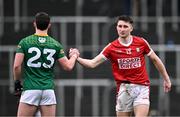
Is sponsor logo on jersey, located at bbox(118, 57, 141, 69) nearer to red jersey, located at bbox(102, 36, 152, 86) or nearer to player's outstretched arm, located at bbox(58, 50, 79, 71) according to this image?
red jersey, located at bbox(102, 36, 152, 86)

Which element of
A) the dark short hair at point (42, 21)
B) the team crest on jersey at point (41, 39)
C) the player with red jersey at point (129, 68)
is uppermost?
the dark short hair at point (42, 21)

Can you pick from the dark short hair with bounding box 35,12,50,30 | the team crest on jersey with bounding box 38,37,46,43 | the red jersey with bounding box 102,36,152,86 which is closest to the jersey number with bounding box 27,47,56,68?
the team crest on jersey with bounding box 38,37,46,43

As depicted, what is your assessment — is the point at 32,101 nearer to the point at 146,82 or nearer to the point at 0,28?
the point at 146,82

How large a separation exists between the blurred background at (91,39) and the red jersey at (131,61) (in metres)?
7.70

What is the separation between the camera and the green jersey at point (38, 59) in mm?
12938

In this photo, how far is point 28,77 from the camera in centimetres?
1304

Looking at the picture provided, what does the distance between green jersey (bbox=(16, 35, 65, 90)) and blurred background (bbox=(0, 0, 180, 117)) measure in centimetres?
885

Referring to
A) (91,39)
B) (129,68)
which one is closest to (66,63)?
(129,68)

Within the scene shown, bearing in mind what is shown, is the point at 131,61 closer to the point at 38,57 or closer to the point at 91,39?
the point at 38,57

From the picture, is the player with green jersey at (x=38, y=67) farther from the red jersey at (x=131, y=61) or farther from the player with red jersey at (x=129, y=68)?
the red jersey at (x=131, y=61)

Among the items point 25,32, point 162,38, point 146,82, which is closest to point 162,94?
point 162,38

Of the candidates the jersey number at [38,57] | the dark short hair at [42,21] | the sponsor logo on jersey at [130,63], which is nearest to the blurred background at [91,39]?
the sponsor logo on jersey at [130,63]

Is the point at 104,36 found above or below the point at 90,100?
above

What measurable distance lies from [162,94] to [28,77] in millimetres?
9724
